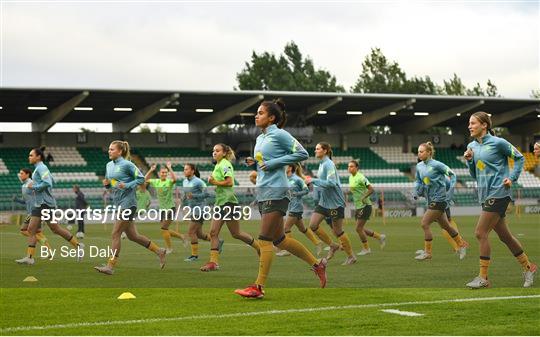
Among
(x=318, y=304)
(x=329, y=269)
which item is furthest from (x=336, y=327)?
(x=329, y=269)

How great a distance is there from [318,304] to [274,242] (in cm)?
119

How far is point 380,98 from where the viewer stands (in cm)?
5625

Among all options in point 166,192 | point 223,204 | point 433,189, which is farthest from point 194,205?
point 166,192

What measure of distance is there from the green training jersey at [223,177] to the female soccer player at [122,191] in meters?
1.49

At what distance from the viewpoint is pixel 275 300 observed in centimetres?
1080

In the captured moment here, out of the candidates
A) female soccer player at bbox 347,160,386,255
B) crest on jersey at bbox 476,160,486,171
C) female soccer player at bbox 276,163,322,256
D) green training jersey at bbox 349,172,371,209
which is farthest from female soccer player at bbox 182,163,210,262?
crest on jersey at bbox 476,160,486,171

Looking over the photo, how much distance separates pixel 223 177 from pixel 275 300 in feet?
18.8

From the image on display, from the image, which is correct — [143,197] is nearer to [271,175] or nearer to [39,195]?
[39,195]

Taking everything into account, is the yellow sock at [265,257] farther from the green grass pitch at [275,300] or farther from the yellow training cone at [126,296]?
the yellow training cone at [126,296]

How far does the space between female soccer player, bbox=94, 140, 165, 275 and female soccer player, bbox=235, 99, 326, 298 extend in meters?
4.49

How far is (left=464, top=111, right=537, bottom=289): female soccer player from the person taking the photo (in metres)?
12.0

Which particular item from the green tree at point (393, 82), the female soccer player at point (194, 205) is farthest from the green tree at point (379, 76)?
the female soccer player at point (194, 205)

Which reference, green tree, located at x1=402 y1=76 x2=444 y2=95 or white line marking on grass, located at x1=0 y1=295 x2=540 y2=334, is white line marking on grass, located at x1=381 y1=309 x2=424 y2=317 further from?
green tree, located at x1=402 y1=76 x2=444 y2=95

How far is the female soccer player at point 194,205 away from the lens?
18.4m
